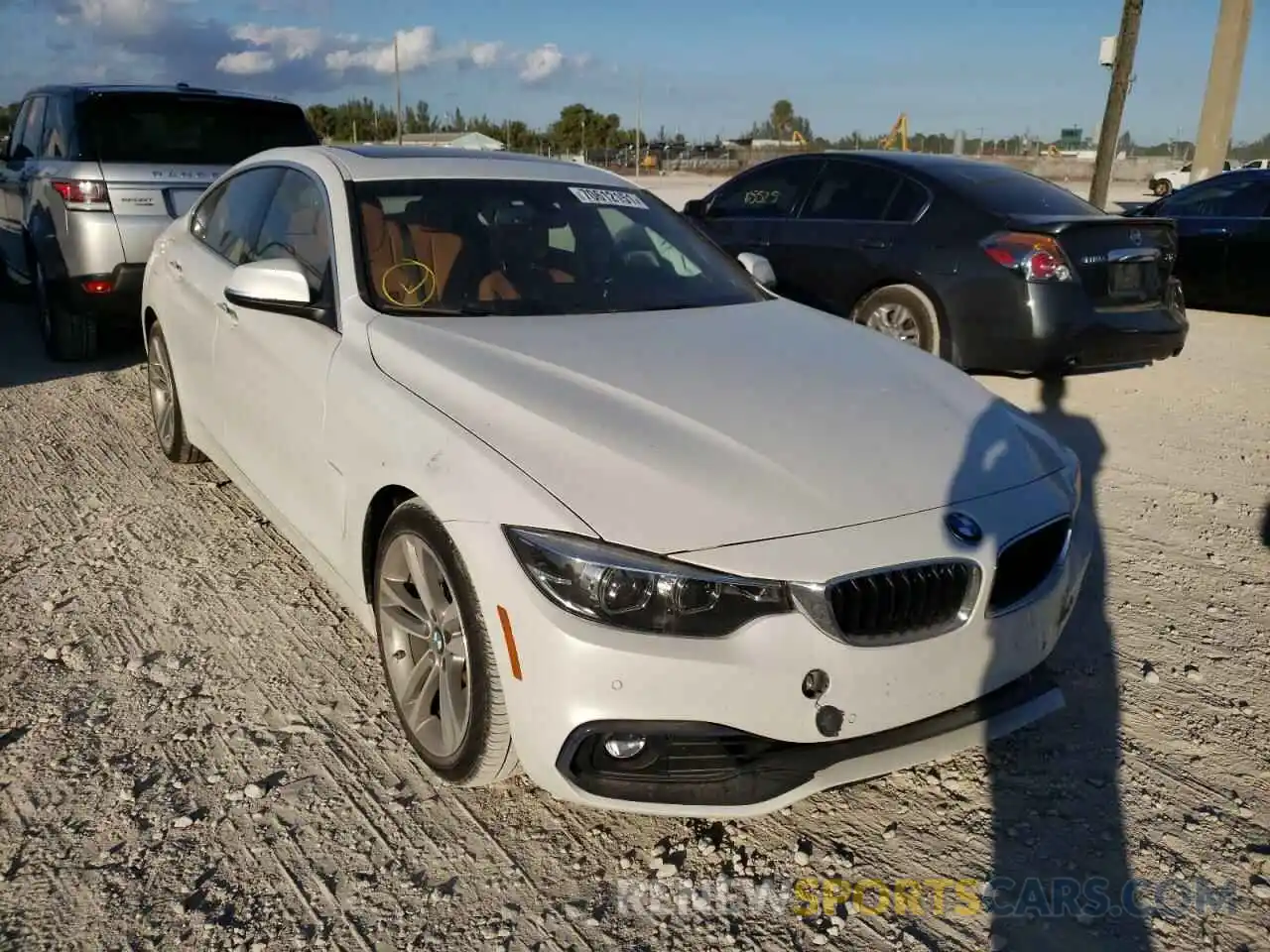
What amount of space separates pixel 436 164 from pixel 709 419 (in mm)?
1847

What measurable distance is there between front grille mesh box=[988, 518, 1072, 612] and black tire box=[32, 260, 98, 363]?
6.30 meters

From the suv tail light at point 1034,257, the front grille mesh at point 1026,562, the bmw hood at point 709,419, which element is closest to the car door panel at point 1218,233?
the suv tail light at point 1034,257

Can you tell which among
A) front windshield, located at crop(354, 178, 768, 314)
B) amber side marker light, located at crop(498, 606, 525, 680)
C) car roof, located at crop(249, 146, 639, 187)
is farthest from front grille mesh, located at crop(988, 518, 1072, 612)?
car roof, located at crop(249, 146, 639, 187)

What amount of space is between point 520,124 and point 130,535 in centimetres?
7047

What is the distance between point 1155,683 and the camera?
3.36 meters

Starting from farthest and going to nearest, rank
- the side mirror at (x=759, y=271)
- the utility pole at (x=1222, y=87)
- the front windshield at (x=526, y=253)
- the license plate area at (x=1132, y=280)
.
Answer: the utility pole at (x=1222, y=87), the license plate area at (x=1132, y=280), the side mirror at (x=759, y=271), the front windshield at (x=526, y=253)

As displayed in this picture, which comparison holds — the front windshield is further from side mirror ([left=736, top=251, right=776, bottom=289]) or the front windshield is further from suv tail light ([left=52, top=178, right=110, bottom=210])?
suv tail light ([left=52, top=178, right=110, bottom=210])

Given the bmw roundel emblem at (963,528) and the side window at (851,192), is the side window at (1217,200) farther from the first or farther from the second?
the bmw roundel emblem at (963,528)

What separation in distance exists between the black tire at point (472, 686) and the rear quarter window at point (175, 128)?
5.12 meters

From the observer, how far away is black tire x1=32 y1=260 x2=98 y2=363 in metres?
6.89

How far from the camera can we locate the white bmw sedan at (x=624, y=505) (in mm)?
2229

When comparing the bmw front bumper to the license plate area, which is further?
the license plate area

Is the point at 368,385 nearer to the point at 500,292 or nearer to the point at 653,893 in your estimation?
the point at 500,292

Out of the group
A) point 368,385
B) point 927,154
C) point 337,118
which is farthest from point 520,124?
point 368,385
